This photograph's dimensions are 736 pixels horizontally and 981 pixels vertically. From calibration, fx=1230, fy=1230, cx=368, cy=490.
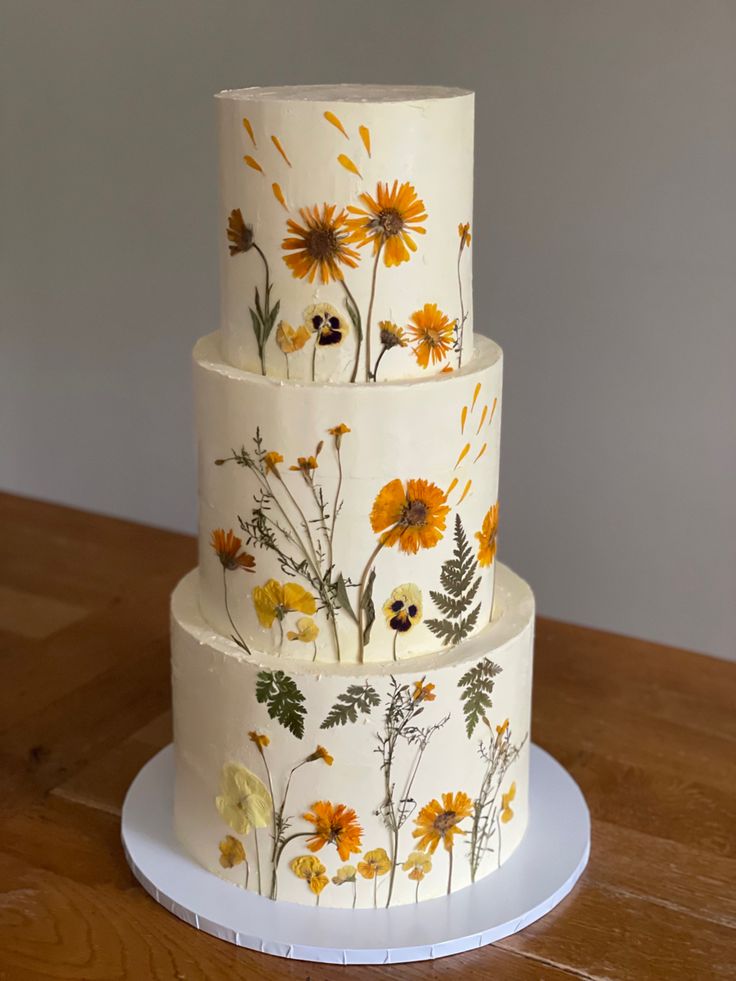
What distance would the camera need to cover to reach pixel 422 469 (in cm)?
120

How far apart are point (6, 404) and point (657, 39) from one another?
4.87 ft

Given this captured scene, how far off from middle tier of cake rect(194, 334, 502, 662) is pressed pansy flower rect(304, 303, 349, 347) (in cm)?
5

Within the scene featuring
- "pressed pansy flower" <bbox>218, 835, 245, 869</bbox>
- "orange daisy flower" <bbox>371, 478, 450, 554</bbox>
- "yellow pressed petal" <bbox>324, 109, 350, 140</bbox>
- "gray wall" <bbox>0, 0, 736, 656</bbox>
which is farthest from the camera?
"gray wall" <bbox>0, 0, 736, 656</bbox>

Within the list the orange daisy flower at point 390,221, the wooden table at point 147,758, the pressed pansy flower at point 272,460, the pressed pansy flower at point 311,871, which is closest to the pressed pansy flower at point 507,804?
the wooden table at point 147,758

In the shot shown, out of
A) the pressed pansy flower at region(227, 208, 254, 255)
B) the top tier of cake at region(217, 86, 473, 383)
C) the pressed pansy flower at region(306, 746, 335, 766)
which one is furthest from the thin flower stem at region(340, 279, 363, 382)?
the pressed pansy flower at region(306, 746, 335, 766)

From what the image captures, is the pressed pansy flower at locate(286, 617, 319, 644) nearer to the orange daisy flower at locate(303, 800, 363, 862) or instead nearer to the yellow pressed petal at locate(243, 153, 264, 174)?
the orange daisy flower at locate(303, 800, 363, 862)

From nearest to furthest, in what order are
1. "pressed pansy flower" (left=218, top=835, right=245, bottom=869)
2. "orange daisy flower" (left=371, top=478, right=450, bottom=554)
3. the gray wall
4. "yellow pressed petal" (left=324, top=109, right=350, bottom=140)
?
"yellow pressed petal" (left=324, top=109, right=350, bottom=140) < "orange daisy flower" (left=371, top=478, right=450, bottom=554) < "pressed pansy flower" (left=218, top=835, right=245, bottom=869) < the gray wall

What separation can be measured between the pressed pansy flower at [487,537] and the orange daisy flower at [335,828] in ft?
0.95

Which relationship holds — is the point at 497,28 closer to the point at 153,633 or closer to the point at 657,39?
the point at 657,39

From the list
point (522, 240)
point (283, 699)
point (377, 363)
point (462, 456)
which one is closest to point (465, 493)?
point (462, 456)

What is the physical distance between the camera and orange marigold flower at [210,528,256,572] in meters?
1.24

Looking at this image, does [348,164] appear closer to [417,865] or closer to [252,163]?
[252,163]

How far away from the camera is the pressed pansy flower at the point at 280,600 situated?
1224 millimetres

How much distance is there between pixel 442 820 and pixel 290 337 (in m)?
0.52
